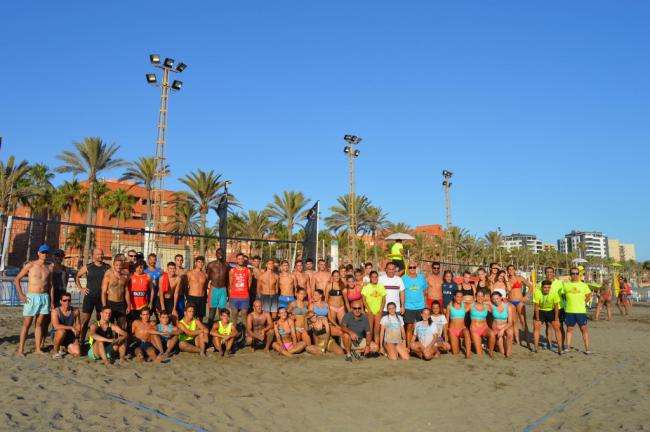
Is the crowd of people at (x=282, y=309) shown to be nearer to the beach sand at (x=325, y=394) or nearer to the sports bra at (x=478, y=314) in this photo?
the sports bra at (x=478, y=314)

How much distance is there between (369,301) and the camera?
9.13 metres

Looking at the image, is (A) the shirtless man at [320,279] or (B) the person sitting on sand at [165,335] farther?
(A) the shirtless man at [320,279]

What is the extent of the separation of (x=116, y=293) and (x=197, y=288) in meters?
1.52

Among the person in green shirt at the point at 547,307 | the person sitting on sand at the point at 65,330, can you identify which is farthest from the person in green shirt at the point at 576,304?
the person sitting on sand at the point at 65,330

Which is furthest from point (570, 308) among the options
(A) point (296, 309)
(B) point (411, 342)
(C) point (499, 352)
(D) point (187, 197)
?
(D) point (187, 197)

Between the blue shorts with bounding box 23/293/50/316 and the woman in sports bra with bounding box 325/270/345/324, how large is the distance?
4.77 m

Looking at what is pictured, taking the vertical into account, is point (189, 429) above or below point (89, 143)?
below

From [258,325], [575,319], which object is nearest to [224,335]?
[258,325]

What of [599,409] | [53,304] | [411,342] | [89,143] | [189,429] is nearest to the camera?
[189,429]

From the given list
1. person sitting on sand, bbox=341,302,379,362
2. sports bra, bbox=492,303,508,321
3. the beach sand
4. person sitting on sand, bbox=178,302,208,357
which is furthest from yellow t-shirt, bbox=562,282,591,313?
person sitting on sand, bbox=178,302,208,357

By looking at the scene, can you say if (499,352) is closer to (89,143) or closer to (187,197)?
(187,197)

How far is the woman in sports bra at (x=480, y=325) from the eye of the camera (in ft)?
28.2

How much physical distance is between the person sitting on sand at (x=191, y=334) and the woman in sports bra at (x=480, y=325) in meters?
4.74

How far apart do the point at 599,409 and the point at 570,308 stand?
3894mm
